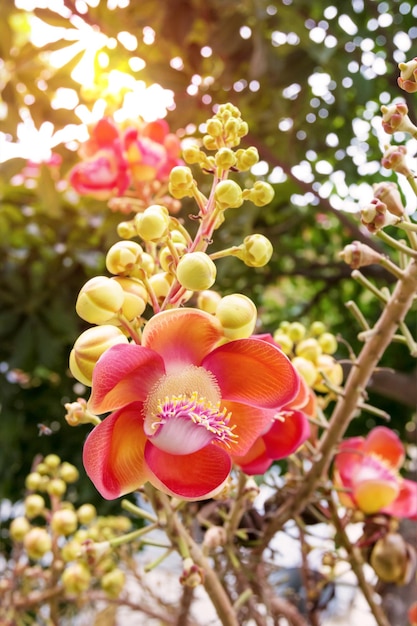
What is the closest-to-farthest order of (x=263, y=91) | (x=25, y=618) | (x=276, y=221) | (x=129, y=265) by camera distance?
(x=129, y=265), (x=25, y=618), (x=263, y=91), (x=276, y=221)

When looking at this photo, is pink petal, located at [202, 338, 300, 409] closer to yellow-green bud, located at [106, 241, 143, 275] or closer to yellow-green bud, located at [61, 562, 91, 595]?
yellow-green bud, located at [106, 241, 143, 275]

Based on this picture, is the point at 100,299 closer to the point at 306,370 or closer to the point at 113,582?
the point at 306,370

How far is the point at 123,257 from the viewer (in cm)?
20

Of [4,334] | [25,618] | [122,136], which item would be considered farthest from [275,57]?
[25,618]

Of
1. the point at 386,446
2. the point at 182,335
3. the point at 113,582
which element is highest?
the point at 182,335

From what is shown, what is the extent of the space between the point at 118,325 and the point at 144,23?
497mm

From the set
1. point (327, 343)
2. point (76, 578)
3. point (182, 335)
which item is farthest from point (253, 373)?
point (76, 578)

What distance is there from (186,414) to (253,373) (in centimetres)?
3

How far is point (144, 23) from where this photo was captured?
0.61m

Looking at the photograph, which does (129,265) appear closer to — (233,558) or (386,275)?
(233,558)

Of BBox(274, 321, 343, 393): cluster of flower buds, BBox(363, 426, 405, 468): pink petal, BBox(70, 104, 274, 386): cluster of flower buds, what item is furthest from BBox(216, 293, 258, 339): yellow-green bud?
BBox(363, 426, 405, 468): pink petal

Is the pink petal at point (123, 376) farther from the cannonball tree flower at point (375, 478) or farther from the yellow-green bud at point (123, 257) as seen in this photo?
the cannonball tree flower at point (375, 478)

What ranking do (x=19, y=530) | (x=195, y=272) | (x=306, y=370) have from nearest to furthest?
1. (x=195, y=272)
2. (x=306, y=370)
3. (x=19, y=530)

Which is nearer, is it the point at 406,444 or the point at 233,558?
the point at 233,558
